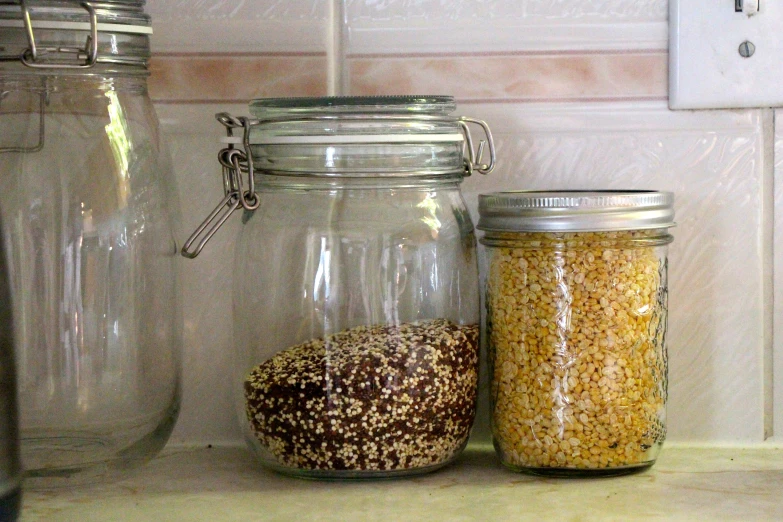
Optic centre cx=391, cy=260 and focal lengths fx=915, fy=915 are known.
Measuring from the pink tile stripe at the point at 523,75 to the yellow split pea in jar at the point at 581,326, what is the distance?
13 cm

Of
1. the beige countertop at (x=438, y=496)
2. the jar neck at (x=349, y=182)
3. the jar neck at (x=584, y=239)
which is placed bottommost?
the beige countertop at (x=438, y=496)

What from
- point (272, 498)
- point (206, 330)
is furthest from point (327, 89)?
point (272, 498)

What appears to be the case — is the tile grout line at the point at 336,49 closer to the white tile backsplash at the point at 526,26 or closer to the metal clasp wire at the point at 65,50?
the white tile backsplash at the point at 526,26

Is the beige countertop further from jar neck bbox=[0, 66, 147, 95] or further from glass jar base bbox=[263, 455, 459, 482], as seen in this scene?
jar neck bbox=[0, 66, 147, 95]

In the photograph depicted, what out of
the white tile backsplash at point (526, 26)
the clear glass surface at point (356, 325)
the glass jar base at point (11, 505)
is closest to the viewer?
the glass jar base at point (11, 505)

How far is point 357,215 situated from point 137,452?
0.79 ft

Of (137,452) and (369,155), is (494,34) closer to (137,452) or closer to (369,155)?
(369,155)

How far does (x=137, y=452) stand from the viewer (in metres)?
0.68

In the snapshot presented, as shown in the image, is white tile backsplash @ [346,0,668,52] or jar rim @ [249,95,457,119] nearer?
jar rim @ [249,95,457,119]

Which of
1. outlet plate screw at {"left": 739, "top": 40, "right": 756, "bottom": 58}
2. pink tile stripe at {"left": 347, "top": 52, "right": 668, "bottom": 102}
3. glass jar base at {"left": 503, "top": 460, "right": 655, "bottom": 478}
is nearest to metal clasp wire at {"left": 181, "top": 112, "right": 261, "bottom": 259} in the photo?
pink tile stripe at {"left": 347, "top": 52, "right": 668, "bottom": 102}

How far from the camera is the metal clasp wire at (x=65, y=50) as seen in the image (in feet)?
1.93

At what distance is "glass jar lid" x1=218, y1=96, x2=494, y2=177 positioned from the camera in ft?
2.09

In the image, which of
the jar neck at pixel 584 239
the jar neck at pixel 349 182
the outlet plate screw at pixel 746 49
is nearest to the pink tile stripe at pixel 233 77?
the jar neck at pixel 349 182

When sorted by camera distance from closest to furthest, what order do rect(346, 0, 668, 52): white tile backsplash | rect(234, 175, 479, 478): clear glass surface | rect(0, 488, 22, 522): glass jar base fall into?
rect(0, 488, 22, 522): glass jar base, rect(234, 175, 479, 478): clear glass surface, rect(346, 0, 668, 52): white tile backsplash
